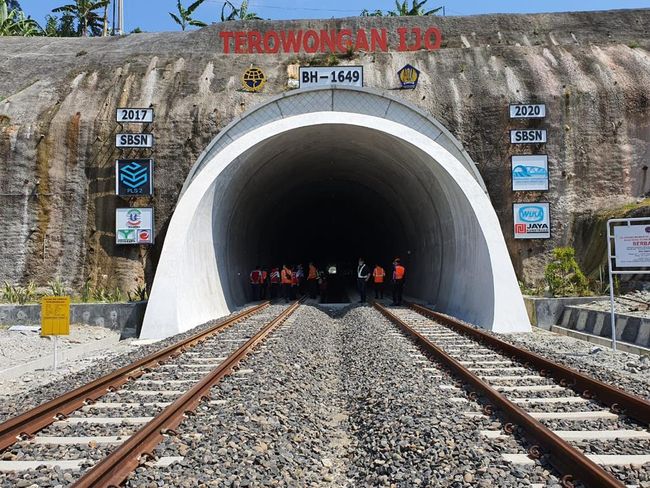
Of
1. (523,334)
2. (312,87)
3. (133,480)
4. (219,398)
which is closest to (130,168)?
(312,87)

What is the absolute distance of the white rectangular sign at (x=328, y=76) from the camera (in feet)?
54.5

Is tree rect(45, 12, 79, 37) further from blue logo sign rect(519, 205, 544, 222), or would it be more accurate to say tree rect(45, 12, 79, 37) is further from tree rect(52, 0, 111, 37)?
blue logo sign rect(519, 205, 544, 222)

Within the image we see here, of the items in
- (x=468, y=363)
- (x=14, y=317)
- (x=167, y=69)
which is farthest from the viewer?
(x=167, y=69)

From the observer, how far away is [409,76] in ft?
72.2

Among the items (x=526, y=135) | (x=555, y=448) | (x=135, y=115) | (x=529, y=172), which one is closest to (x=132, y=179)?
(x=135, y=115)

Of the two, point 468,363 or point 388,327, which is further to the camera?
point 388,327

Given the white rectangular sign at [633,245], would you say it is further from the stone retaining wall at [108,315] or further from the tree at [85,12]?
the tree at [85,12]

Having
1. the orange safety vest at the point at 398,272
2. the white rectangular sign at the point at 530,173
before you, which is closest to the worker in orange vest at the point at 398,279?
the orange safety vest at the point at 398,272

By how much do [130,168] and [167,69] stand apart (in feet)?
18.4

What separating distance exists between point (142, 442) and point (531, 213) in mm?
17570

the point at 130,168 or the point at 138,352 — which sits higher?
the point at 130,168

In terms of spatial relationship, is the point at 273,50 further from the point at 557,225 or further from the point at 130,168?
the point at 557,225

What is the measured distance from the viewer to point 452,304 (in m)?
15.1

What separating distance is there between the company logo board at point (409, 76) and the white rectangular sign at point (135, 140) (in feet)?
32.2
